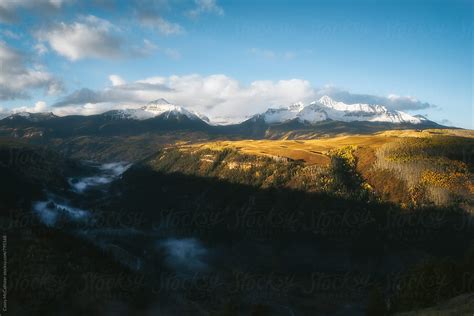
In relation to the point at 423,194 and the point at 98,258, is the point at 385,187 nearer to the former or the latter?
the point at 423,194

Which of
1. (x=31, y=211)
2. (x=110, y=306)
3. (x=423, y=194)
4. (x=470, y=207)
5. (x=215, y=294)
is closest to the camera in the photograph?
(x=110, y=306)

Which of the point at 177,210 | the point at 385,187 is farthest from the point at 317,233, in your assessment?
the point at 177,210

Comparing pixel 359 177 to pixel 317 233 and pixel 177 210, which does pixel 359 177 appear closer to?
pixel 317 233

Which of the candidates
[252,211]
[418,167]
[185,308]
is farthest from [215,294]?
[418,167]

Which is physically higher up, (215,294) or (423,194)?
(423,194)

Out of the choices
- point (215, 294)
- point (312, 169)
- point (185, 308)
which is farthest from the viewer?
point (312, 169)

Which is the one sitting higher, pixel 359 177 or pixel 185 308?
pixel 359 177

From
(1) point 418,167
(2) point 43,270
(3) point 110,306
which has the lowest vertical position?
(3) point 110,306

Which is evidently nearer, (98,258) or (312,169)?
(98,258)

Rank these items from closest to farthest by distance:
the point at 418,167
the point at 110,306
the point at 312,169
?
the point at 110,306, the point at 418,167, the point at 312,169
